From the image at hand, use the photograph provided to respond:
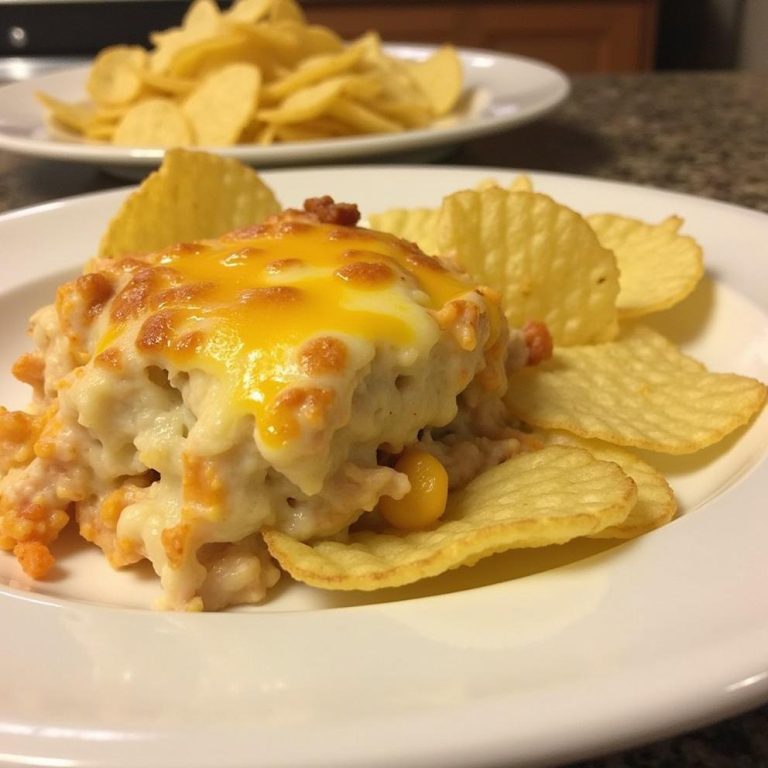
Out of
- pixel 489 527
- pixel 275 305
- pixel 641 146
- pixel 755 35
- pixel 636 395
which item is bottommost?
pixel 755 35

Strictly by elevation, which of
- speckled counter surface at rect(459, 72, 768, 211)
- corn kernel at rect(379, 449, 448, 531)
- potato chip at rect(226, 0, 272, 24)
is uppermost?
potato chip at rect(226, 0, 272, 24)

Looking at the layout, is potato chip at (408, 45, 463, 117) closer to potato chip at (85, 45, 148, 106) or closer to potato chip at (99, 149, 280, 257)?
potato chip at (85, 45, 148, 106)

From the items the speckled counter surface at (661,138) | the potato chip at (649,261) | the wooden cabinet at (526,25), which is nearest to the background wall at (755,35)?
the wooden cabinet at (526,25)

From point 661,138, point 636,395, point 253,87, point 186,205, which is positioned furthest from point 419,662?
point 661,138

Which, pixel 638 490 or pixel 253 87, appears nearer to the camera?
pixel 638 490

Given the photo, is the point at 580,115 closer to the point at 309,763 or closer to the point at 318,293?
the point at 318,293

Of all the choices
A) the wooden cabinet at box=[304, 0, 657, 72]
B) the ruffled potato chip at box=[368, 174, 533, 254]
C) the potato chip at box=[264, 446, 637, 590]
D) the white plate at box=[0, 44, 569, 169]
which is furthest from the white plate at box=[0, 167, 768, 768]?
the wooden cabinet at box=[304, 0, 657, 72]

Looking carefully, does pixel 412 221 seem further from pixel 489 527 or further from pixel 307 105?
pixel 489 527

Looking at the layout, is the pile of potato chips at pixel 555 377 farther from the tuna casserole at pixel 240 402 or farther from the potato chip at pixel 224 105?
the potato chip at pixel 224 105
